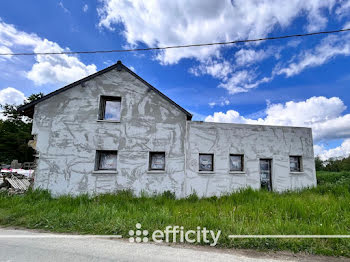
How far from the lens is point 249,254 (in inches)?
132

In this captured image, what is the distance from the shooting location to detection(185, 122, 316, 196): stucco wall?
365 inches

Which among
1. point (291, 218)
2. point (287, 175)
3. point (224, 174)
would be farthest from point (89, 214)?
point (287, 175)

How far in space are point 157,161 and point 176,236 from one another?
5394 millimetres

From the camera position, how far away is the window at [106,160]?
29.2 ft

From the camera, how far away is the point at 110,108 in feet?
31.4

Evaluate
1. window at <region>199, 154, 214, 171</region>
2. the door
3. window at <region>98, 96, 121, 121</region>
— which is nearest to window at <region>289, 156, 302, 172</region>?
the door

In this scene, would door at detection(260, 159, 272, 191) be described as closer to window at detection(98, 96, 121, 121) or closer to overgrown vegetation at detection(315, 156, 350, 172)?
Answer: window at detection(98, 96, 121, 121)

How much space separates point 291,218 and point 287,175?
5.83 meters

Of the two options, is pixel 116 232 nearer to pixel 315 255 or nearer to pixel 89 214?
pixel 89 214

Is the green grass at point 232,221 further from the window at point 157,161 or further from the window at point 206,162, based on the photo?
the window at point 206,162

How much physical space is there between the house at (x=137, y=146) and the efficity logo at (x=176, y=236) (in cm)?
471

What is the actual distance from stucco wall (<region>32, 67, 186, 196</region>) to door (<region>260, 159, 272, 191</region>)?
5010 millimetres

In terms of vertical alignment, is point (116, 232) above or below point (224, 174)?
below

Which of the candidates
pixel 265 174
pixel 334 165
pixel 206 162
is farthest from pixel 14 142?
pixel 334 165
